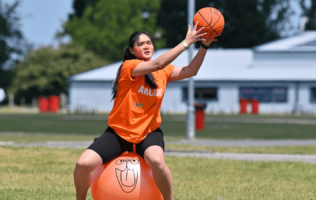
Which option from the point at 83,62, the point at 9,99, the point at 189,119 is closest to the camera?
the point at 189,119

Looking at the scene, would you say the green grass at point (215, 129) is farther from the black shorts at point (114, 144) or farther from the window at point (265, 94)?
the window at point (265, 94)

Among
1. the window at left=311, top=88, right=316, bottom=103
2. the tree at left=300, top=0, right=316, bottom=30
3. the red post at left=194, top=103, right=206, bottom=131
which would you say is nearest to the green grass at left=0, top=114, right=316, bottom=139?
the red post at left=194, top=103, right=206, bottom=131

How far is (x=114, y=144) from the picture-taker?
5000 millimetres

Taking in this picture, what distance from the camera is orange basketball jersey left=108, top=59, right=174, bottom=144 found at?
4.97 m

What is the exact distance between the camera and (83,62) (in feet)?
176

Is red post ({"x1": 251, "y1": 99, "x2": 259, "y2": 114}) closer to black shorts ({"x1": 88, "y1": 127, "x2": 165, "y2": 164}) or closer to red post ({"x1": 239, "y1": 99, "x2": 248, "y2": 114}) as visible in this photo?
red post ({"x1": 239, "y1": 99, "x2": 248, "y2": 114})

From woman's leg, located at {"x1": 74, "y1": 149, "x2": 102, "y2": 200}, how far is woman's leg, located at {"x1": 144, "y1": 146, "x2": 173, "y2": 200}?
473 mm

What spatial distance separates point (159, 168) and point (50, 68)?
1914 inches

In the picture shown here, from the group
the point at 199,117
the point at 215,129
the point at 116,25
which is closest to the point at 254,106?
the point at 215,129

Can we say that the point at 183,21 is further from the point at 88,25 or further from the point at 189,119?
the point at 189,119

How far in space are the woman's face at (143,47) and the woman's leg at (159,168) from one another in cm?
92

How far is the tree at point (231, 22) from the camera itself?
55594 mm

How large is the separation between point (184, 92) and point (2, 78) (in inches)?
1094

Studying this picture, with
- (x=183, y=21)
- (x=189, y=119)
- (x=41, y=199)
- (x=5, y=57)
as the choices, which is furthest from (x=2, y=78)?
(x=41, y=199)
